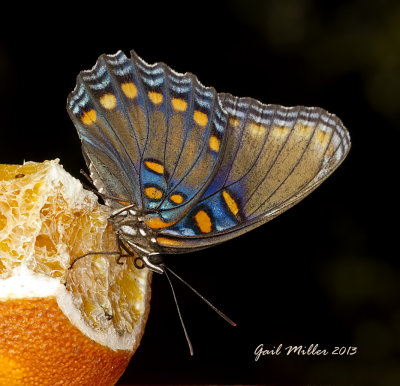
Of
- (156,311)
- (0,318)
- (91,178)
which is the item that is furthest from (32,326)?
(156,311)

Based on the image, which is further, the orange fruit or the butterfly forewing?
the butterfly forewing

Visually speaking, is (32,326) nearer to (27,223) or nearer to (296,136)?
(27,223)

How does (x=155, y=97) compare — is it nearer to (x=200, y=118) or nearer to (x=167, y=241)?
(x=200, y=118)

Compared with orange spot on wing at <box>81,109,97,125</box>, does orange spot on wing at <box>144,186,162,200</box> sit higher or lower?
lower

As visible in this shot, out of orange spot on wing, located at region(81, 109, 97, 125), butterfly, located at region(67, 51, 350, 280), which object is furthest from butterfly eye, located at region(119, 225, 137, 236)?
orange spot on wing, located at region(81, 109, 97, 125)

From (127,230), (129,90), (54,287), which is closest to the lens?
(54,287)

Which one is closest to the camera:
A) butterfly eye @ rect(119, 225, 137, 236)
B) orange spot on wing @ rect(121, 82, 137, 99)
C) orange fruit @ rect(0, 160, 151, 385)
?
orange fruit @ rect(0, 160, 151, 385)

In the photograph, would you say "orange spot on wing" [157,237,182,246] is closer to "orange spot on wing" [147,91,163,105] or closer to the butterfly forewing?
the butterfly forewing

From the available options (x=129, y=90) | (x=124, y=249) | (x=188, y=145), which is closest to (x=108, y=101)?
(x=129, y=90)

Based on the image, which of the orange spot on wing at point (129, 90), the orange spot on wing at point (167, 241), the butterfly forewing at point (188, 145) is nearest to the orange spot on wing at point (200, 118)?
the butterfly forewing at point (188, 145)
